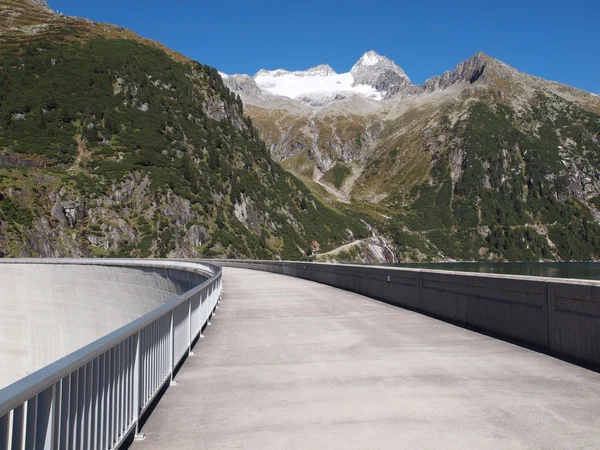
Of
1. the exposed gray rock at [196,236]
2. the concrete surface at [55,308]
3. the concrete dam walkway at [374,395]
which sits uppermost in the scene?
the exposed gray rock at [196,236]

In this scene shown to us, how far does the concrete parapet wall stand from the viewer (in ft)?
31.2

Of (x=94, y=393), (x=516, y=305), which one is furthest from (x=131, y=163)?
(x=94, y=393)

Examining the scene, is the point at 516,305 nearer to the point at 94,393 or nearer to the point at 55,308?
the point at 94,393

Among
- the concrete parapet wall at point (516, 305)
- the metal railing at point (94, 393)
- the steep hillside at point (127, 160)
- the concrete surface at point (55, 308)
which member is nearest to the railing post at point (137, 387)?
the metal railing at point (94, 393)

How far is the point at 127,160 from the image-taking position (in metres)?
104

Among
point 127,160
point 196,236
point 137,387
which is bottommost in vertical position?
point 137,387

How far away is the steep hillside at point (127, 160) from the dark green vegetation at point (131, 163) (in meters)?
0.27

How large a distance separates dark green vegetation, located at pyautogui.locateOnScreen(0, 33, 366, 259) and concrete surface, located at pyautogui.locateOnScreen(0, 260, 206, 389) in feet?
103

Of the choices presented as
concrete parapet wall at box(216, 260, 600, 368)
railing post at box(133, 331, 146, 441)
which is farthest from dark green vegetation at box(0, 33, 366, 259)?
railing post at box(133, 331, 146, 441)

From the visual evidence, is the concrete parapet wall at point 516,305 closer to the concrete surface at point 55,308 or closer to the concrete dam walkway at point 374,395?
the concrete dam walkway at point 374,395

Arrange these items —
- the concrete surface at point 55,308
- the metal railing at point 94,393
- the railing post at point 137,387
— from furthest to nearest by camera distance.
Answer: the concrete surface at point 55,308 < the railing post at point 137,387 < the metal railing at point 94,393

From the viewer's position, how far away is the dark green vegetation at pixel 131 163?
283 feet

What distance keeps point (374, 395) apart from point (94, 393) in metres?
4.29

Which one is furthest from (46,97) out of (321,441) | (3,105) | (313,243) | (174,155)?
(321,441)
